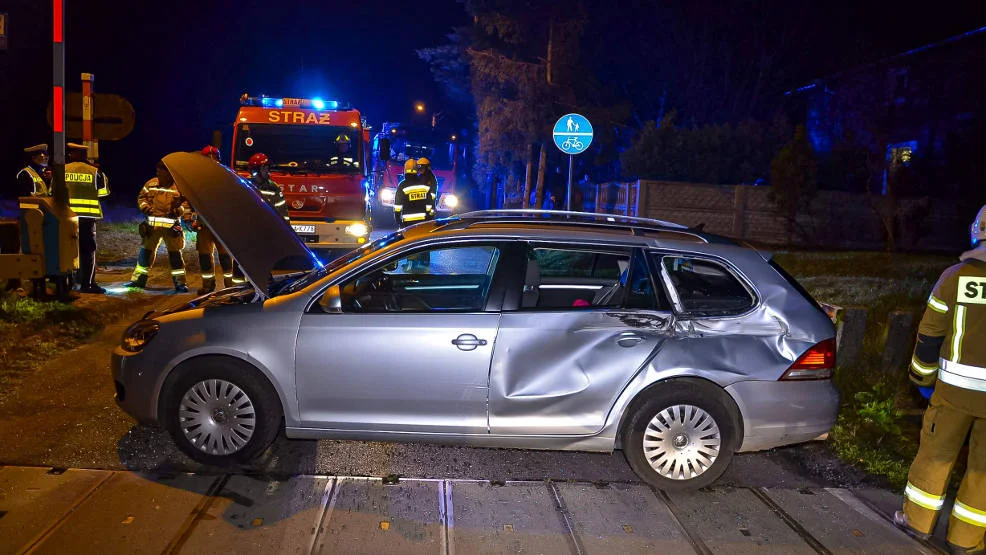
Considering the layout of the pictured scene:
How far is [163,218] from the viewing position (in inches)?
420

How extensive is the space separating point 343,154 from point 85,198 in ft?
16.2

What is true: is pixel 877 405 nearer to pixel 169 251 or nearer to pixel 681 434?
pixel 681 434

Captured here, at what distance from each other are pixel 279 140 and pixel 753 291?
1061 centimetres

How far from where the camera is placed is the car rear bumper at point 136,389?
200 inches

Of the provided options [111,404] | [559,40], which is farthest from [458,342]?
[559,40]

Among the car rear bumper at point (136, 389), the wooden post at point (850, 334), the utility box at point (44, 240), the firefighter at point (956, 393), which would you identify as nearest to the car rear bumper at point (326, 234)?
the utility box at point (44, 240)

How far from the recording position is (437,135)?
97.9 feet

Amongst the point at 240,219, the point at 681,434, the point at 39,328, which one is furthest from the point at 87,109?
the point at 681,434

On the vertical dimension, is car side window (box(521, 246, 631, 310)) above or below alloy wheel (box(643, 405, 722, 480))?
above

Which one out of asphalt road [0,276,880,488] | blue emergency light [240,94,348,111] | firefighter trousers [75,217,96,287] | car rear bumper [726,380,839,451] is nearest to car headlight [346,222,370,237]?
blue emergency light [240,94,348,111]

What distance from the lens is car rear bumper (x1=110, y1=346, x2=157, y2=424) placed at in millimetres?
5086

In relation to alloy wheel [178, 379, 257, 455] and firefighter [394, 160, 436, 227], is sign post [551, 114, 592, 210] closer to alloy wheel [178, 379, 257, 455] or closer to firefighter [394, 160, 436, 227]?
firefighter [394, 160, 436, 227]

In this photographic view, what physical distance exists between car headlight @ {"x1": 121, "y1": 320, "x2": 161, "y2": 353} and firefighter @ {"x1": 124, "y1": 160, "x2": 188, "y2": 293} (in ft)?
18.4

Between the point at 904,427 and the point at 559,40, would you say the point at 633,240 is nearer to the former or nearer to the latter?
the point at 904,427
